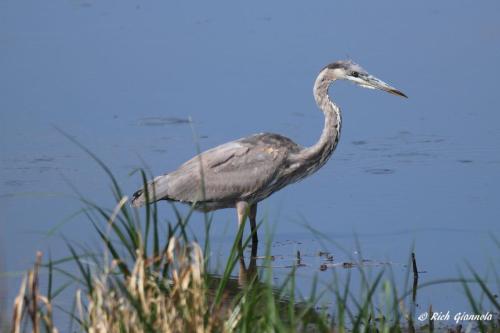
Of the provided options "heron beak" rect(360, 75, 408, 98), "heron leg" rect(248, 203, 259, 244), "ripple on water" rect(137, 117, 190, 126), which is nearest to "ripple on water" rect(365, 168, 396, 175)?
"heron beak" rect(360, 75, 408, 98)

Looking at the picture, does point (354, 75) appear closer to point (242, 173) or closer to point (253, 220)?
point (242, 173)

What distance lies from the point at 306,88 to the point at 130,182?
8.30 ft

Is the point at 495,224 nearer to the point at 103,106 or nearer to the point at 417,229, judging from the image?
the point at 417,229

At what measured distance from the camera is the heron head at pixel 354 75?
8.73 m

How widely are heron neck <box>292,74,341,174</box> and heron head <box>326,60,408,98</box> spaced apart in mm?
77

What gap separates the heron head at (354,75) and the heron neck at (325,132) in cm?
8

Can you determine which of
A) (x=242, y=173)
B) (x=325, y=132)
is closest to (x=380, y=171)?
(x=325, y=132)

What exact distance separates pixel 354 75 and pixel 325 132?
48 centimetres

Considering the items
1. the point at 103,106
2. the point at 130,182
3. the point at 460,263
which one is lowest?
the point at 460,263

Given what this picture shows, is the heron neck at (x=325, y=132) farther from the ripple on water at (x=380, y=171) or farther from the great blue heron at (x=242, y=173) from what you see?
the ripple on water at (x=380, y=171)

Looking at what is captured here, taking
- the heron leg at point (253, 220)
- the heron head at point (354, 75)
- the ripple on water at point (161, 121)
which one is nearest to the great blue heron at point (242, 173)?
the heron leg at point (253, 220)

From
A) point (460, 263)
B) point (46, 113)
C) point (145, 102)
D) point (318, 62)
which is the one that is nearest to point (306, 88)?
point (318, 62)

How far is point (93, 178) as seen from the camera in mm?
9008

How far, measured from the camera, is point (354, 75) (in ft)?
28.9
